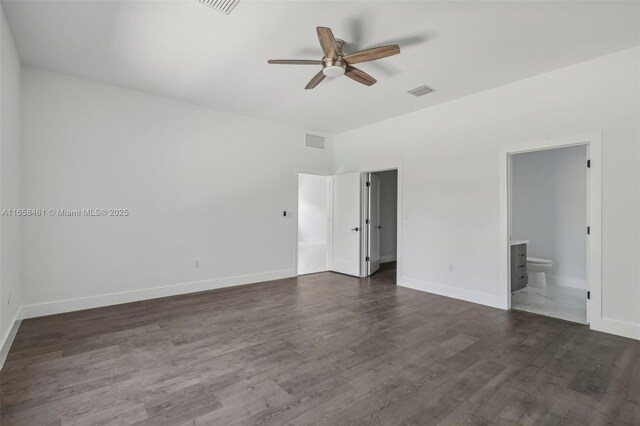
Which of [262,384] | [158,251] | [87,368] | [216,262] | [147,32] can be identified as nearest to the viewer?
[262,384]

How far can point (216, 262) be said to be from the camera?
16.2 ft

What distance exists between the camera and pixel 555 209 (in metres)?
5.30

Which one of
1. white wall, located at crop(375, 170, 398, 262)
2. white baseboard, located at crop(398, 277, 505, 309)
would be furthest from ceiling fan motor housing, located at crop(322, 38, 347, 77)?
white wall, located at crop(375, 170, 398, 262)

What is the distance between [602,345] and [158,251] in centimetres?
539

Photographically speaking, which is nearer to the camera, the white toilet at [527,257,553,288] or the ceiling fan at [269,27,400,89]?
the ceiling fan at [269,27,400,89]

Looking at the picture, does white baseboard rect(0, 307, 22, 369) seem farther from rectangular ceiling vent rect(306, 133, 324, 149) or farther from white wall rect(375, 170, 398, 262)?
white wall rect(375, 170, 398, 262)

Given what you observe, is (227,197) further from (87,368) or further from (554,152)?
(554,152)

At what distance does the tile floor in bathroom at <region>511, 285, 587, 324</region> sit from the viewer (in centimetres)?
373

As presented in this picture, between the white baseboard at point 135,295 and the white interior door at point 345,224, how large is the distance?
52.1 inches

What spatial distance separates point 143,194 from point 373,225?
416cm

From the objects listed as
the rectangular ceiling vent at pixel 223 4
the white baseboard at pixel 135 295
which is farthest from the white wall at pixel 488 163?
the rectangular ceiling vent at pixel 223 4

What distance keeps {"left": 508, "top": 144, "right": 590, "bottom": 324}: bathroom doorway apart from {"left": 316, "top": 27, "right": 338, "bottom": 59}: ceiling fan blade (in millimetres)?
3513

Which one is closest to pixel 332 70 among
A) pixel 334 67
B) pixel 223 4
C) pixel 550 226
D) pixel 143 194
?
pixel 334 67

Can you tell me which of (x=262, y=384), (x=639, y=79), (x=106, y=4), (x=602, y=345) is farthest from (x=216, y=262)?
(x=639, y=79)
